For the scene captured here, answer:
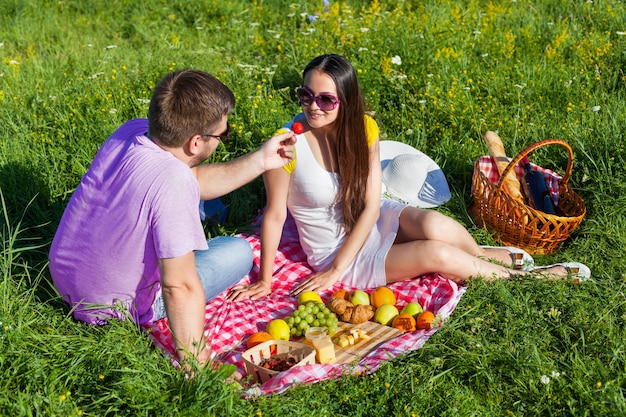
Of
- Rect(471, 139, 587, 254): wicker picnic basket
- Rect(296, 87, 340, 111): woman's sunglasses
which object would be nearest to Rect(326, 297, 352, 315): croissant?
Rect(296, 87, 340, 111): woman's sunglasses

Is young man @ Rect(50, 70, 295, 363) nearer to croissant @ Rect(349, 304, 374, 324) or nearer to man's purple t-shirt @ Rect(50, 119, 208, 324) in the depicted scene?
man's purple t-shirt @ Rect(50, 119, 208, 324)

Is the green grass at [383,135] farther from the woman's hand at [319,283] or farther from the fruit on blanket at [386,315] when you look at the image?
the woman's hand at [319,283]

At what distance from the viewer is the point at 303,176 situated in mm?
4094

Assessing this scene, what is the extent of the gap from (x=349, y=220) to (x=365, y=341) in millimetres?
863

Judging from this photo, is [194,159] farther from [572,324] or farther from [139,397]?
[572,324]

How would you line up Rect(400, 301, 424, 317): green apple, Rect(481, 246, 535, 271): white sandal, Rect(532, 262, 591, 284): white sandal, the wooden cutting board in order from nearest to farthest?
the wooden cutting board → Rect(400, 301, 424, 317): green apple → Rect(532, 262, 591, 284): white sandal → Rect(481, 246, 535, 271): white sandal

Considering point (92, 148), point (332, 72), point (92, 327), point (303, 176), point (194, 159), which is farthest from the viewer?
point (92, 148)

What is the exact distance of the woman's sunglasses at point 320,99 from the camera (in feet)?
12.6

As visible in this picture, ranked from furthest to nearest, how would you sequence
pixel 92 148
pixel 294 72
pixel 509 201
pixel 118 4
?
pixel 118 4
pixel 294 72
pixel 92 148
pixel 509 201

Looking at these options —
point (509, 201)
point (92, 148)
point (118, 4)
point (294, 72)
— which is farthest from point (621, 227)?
point (118, 4)

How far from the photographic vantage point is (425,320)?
3.63 m

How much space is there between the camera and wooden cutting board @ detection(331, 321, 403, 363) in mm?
3469

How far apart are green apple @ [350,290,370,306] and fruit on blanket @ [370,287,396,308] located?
0.04m

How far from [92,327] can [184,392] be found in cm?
77
